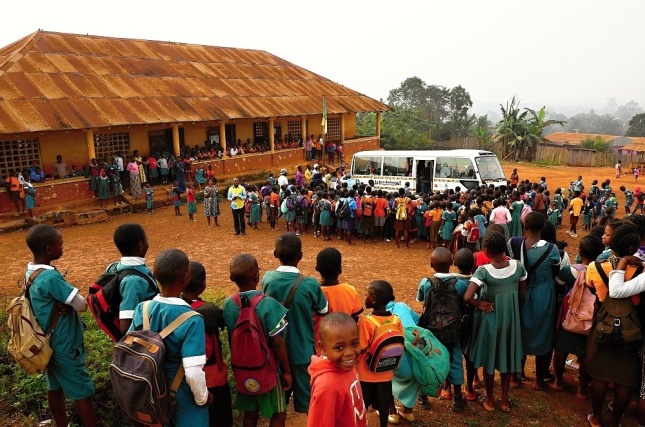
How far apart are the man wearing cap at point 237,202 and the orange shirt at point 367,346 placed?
29.8 feet

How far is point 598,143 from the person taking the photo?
31.8 metres

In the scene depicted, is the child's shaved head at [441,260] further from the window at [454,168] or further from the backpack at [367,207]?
the window at [454,168]

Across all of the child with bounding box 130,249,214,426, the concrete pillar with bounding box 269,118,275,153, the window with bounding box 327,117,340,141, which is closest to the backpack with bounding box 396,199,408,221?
the child with bounding box 130,249,214,426

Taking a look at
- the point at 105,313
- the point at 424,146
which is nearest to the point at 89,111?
the point at 105,313

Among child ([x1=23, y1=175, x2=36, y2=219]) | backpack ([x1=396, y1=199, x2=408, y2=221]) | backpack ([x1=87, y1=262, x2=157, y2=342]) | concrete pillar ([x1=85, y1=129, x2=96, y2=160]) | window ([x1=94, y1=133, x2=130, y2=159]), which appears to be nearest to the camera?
backpack ([x1=87, y1=262, x2=157, y2=342])

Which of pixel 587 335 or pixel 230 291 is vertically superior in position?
pixel 587 335

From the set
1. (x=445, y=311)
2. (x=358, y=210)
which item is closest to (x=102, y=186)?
(x=358, y=210)

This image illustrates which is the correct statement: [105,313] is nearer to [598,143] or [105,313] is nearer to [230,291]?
[230,291]

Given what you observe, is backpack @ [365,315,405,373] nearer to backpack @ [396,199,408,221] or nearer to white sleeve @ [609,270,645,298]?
white sleeve @ [609,270,645,298]

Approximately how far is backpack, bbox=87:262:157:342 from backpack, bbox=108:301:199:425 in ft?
2.19

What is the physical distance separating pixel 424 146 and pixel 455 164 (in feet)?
64.9

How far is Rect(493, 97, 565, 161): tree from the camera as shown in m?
29.1

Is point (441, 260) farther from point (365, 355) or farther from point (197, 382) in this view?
point (197, 382)

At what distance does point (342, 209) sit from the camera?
445 inches
